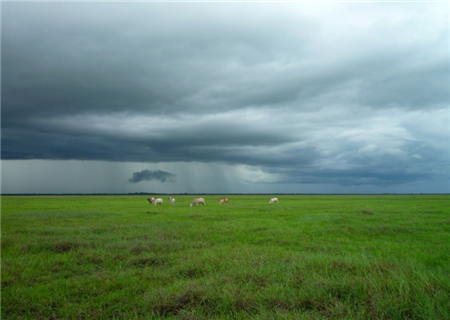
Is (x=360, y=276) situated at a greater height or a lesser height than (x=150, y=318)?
greater

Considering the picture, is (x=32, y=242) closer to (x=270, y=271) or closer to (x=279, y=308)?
(x=270, y=271)

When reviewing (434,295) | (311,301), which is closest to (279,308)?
(311,301)

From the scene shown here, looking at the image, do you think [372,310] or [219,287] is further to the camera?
[219,287]

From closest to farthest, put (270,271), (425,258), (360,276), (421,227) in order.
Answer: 1. (360,276)
2. (270,271)
3. (425,258)
4. (421,227)

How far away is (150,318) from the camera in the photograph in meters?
5.31

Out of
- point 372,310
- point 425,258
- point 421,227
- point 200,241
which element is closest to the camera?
point 372,310

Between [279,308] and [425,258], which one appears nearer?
[279,308]

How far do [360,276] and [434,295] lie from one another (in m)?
1.44

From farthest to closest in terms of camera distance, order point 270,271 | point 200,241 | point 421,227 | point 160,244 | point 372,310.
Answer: point 421,227
point 200,241
point 160,244
point 270,271
point 372,310

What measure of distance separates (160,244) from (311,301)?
7179mm

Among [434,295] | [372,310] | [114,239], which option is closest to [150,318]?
[372,310]

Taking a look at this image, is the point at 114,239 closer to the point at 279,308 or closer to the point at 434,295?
the point at 279,308

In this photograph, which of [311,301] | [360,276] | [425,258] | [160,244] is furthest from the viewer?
[160,244]

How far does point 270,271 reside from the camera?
24.7ft
